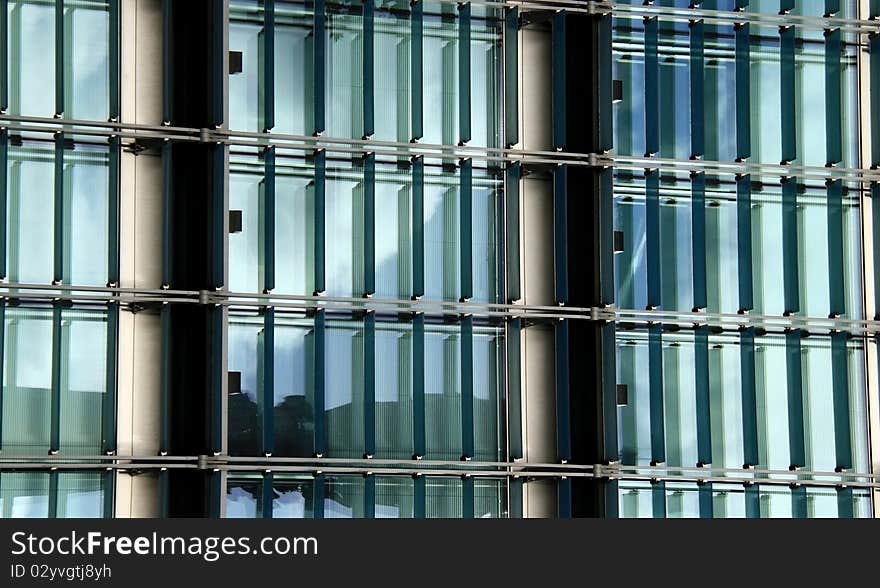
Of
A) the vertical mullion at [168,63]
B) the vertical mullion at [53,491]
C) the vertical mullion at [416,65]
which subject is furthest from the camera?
the vertical mullion at [416,65]

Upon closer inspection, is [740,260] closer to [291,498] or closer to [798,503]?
[798,503]

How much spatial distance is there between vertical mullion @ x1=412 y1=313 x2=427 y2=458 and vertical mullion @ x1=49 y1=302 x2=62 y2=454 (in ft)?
15.1

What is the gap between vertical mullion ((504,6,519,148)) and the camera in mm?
23047

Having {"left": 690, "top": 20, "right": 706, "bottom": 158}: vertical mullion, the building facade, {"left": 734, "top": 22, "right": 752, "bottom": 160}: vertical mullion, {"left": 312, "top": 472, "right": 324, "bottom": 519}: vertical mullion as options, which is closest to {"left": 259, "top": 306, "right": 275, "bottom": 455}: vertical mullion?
the building facade

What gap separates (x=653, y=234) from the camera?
23266 millimetres

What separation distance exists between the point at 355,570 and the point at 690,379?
7.72 meters

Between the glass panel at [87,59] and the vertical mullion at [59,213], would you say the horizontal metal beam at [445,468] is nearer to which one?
the vertical mullion at [59,213]

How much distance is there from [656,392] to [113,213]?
763cm

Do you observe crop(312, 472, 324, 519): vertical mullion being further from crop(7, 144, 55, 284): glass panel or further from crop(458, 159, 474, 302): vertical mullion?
crop(7, 144, 55, 284): glass panel

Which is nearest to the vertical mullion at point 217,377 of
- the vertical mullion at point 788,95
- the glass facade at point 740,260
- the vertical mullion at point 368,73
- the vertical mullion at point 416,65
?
the vertical mullion at point 368,73

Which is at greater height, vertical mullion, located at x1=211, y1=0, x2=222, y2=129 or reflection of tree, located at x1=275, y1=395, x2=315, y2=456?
vertical mullion, located at x1=211, y1=0, x2=222, y2=129

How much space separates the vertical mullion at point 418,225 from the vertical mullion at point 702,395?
13.0 ft

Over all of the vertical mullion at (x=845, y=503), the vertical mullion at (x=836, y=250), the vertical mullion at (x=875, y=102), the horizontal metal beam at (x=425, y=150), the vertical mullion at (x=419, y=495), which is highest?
the vertical mullion at (x=875, y=102)

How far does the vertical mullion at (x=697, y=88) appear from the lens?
23.5 m
